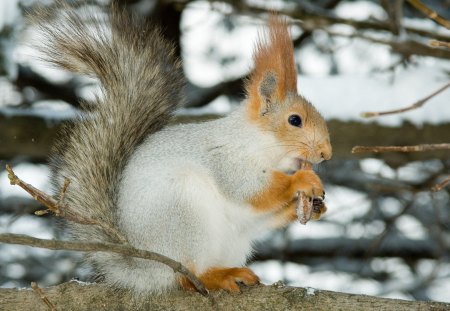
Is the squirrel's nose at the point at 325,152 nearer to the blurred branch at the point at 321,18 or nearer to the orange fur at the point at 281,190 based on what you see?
the orange fur at the point at 281,190

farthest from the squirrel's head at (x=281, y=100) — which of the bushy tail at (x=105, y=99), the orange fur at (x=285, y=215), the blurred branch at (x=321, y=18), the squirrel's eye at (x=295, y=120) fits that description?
the blurred branch at (x=321, y=18)

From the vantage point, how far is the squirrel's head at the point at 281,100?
222 centimetres

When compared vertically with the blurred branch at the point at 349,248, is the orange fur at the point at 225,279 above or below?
above

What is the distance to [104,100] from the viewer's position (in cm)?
228

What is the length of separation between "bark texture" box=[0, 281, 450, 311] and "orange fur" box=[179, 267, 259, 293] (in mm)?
19

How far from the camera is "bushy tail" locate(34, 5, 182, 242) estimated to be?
2.17 meters

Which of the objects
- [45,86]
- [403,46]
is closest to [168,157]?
[403,46]

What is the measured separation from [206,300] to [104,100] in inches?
25.4

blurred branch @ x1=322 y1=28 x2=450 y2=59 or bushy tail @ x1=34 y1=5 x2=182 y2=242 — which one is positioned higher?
blurred branch @ x1=322 y1=28 x2=450 y2=59

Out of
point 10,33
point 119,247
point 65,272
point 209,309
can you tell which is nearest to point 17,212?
point 65,272

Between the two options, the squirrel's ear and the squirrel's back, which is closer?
the squirrel's back

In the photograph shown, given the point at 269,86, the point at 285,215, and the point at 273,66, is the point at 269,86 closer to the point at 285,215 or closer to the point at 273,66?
the point at 273,66

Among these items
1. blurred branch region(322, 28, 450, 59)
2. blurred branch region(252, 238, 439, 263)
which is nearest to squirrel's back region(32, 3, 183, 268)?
blurred branch region(322, 28, 450, 59)

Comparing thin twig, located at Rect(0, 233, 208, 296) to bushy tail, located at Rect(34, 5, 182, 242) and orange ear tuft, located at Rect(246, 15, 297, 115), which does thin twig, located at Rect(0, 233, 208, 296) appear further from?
orange ear tuft, located at Rect(246, 15, 297, 115)
